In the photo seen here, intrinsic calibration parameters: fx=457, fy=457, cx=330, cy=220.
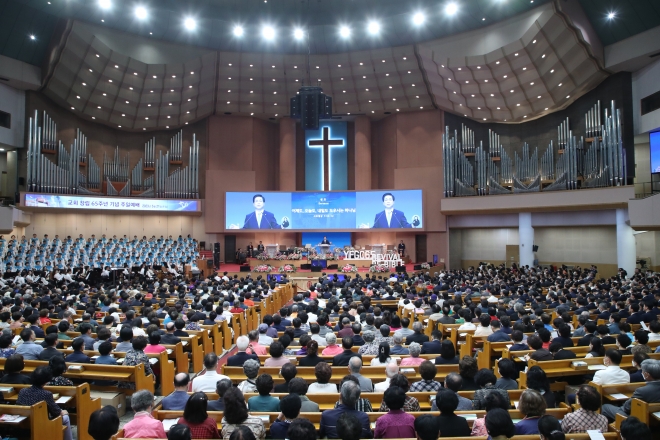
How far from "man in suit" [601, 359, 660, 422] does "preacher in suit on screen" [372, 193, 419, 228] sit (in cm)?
1982

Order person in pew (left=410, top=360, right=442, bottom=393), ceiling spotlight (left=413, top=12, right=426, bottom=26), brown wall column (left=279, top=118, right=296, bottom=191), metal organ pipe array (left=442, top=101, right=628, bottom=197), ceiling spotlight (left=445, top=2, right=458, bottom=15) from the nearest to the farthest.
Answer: person in pew (left=410, top=360, right=442, bottom=393) → metal organ pipe array (left=442, top=101, right=628, bottom=197) → ceiling spotlight (left=445, top=2, right=458, bottom=15) → ceiling spotlight (left=413, top=12, right=426, bottom=26) → brown wall column (left=279, top=118, right=296, bottom=191)

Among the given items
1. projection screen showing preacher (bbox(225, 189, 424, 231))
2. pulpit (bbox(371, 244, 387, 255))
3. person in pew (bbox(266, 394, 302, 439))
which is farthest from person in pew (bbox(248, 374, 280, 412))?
projection screen showing preacher (bbox(225, 189, 424, 231))

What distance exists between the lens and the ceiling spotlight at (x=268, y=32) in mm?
21594

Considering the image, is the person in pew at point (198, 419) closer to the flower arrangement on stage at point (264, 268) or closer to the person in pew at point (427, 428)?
the person in pew at point (427, 428)

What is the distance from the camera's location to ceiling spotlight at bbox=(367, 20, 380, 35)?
69.4ft

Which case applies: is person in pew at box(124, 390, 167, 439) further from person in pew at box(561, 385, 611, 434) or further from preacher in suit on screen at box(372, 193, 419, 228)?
preacher in suit on screen at box(372, 193, 419, 228)

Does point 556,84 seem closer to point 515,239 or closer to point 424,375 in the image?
point 515,239

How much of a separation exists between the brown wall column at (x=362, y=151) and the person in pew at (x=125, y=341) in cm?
2060

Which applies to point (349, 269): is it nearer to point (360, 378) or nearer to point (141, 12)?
point (141, 12)

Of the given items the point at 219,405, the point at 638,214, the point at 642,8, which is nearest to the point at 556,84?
the point at 642,8

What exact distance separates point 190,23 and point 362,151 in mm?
11172

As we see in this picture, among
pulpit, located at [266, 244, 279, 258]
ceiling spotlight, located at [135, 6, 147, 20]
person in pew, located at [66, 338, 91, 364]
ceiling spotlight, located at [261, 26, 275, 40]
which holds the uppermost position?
ceiling spotlight, located at [135, 6, 147, 20]

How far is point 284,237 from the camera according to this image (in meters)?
26.6

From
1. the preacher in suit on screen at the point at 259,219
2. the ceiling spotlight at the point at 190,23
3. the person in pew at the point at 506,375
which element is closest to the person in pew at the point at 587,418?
the person in pew at the point at 506,375
